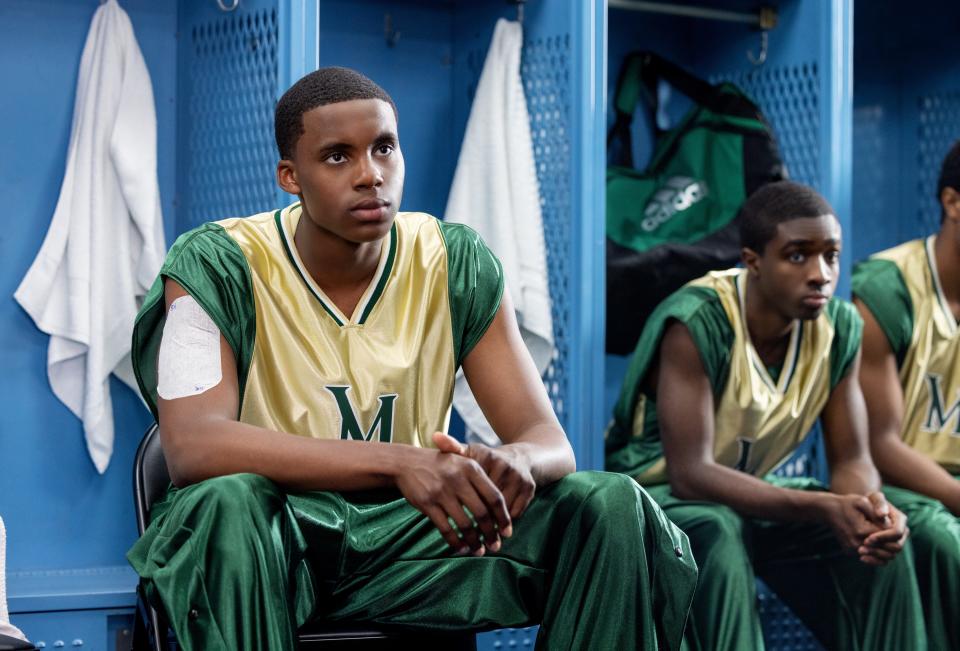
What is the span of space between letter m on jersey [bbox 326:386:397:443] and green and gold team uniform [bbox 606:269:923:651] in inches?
36.9

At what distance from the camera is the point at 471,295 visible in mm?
2438

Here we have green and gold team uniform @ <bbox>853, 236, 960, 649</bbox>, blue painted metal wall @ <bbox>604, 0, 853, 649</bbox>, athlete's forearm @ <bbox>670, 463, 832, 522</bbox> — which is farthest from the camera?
blue painted metal wall @ <bbox>604, 0, 853, 649</bbox>

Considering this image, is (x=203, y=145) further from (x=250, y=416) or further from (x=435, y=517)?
(x=435, y=517)

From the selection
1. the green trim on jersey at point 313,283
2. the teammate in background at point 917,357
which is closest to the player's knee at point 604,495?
the green trim on jersey at point 313,283

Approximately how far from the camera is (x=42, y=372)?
136 inches

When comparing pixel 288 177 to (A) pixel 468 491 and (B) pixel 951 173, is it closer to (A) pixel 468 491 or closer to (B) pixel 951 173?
(A) pixel 468 491

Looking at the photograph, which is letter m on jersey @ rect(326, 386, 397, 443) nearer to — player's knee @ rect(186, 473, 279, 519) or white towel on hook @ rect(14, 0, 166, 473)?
player's knee @ rect(186, 473, 279, 519)

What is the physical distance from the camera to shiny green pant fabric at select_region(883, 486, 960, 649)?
3.18 m

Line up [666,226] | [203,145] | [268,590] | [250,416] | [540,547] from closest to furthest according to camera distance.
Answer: [268,590] < [540,547] < [250,416] < [203,145] < [666,226]

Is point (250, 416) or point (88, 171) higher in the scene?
point (88, 171)

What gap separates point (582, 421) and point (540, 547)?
1.37m

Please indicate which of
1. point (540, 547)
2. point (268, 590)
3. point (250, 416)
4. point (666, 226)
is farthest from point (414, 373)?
point (666, 226)

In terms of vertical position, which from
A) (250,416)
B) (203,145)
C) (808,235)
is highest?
(203,145)

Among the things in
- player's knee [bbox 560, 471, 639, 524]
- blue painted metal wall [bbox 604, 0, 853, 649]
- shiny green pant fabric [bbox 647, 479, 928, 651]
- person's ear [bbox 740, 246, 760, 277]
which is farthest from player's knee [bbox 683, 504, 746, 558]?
player's knee [bbox 560, 471, 639, 524]
